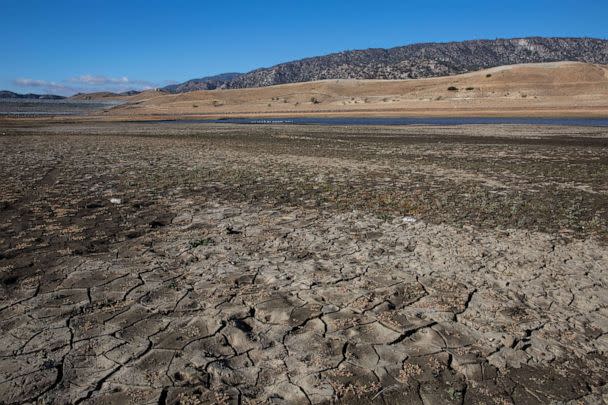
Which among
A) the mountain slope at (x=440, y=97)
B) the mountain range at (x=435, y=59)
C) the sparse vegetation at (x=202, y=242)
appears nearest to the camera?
the sparse vegetation at (x=202, y=242)

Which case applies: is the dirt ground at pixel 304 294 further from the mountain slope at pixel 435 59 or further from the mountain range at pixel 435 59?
the mountain slope at pixel 435 59

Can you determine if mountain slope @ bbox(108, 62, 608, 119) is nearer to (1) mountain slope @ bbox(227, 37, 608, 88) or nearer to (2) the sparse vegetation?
(1) mountain slope @ bbox(227, 37, 608, 88)

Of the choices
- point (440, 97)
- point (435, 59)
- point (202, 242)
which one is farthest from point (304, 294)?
point (435, 59)

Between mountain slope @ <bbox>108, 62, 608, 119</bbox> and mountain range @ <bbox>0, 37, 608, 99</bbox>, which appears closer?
mountain slope @ <bbox>108, 62, 608, 119</bbox>

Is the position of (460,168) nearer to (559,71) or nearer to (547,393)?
(547,393)

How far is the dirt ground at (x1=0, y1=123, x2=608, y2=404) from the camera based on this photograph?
315 cm

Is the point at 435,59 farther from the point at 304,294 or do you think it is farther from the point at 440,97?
the point at 304,294

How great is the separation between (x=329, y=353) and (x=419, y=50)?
200185 millimetres

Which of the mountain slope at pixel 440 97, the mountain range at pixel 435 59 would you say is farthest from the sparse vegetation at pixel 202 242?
the mountain range at pixel 435 59

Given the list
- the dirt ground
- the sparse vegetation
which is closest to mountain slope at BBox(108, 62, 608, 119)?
the dirt ground

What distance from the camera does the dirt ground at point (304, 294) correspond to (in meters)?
3.15

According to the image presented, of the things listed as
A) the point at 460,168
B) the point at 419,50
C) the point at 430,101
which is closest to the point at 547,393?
the point at 460,168

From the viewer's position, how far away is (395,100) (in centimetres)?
6800

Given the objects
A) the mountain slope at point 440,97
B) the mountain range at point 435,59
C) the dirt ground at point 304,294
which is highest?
the mountain range at point 435,59
